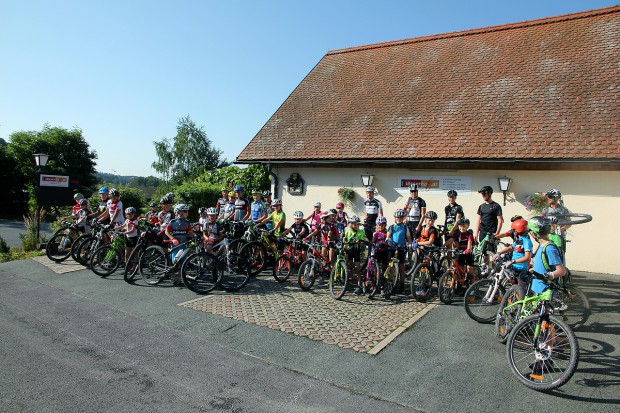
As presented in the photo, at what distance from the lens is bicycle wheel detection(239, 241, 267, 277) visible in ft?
29.4

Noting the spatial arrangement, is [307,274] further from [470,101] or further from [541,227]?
[470,101]

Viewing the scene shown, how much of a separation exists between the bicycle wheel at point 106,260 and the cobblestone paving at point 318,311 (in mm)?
3010

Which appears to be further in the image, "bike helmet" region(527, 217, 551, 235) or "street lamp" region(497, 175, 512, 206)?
"street lamp" region(497, 175, 512, 206)

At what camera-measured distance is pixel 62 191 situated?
42.5 ft

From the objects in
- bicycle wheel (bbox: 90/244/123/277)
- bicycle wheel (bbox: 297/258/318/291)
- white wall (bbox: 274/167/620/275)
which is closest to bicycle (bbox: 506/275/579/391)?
bicycle wheel (bbox: 297/258/318/291)

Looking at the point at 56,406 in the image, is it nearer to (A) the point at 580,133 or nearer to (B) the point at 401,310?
(B) the point at 401,310

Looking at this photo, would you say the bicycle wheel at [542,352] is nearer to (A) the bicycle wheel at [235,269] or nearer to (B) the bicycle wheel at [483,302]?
(B) the bicycle wheel at [483,302]

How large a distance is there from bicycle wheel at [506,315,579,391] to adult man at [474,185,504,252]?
3.32m

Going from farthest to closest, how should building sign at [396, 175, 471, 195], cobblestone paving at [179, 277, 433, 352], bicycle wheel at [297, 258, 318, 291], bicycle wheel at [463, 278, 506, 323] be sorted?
building sign at [396, 175, 471, 195]
bicycle wheel at [297, 258, 318, 291]
bicycle wheel at [463, 278, 506, 323]
cobblestone paving at [179, 277, 433, 352]

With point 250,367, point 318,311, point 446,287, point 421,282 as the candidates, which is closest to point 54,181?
point 318,311

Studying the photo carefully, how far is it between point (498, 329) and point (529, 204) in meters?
5.67

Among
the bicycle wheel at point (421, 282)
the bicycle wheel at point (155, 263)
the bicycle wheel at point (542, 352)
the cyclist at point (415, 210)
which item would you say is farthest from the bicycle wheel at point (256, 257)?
the bicycle wheel at point (542, 352)

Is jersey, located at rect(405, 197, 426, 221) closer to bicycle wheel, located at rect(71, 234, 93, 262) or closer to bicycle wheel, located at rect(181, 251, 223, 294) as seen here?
bicycle wheel, located at rect(181, 251, 223, 294)

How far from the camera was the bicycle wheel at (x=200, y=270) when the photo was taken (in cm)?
754
